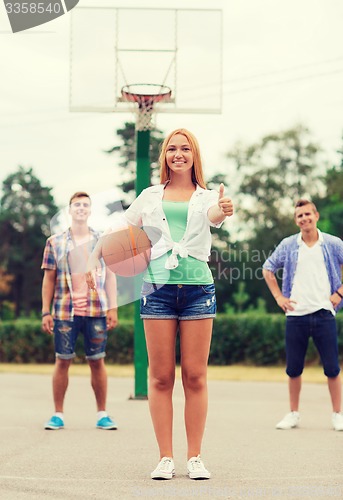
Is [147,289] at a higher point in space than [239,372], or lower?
higher

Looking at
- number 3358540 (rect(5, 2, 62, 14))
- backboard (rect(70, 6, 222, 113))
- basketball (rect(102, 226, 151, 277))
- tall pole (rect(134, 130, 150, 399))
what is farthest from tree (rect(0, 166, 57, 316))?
basketball (rect(102, 226, 151, 277))

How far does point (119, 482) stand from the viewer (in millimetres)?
4766

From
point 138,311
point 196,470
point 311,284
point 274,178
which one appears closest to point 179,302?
point 196,470

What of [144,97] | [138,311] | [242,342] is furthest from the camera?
[242,342]

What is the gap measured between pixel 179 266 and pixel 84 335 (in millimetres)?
2534

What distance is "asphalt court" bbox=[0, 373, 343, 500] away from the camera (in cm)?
454

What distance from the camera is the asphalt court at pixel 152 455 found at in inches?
179

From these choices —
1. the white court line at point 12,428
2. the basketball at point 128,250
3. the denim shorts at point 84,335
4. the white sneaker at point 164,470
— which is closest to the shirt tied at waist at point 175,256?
the basketball at point 128,250

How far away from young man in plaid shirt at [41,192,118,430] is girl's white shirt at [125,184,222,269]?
2.12 meters

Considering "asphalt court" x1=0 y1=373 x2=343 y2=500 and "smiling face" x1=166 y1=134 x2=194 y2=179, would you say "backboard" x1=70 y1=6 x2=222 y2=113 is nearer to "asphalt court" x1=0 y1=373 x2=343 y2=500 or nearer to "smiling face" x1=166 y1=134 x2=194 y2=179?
"asphalt court" x1=0 y1=373 x2=343 y2=500

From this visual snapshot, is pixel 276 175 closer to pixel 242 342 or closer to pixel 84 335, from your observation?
pixel 242 342

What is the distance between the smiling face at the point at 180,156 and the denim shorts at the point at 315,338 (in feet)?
9.24

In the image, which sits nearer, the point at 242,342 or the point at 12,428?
the point at 12,428

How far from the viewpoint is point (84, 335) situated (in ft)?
23.7
